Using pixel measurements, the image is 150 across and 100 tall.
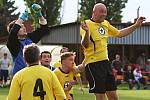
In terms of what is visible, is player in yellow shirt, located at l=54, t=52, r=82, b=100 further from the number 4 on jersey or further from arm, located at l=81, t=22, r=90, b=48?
the number 4 on jersey

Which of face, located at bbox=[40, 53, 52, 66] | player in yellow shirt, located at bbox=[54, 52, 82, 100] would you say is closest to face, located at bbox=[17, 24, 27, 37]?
face, located at bbox=[40, 53, 52, 66]

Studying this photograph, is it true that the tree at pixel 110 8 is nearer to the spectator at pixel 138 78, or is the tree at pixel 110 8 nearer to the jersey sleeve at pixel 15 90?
the spectator at pixel 138 78

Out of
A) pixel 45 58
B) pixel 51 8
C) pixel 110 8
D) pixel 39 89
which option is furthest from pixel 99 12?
pixel 110 8

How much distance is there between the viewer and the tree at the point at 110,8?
5588 centimetres

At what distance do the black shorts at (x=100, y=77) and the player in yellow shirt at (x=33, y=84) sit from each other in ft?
7.06

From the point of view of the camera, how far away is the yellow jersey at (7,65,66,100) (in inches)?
256

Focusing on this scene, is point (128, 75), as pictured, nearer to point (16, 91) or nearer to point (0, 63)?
point (0, 63)

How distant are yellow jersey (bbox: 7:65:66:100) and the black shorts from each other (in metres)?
Answer: 2.16

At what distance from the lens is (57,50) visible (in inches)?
1232

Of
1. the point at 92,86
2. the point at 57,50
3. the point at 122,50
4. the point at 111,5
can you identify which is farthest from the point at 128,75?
the point at 111,5

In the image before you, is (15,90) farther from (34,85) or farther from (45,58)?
(45,58)

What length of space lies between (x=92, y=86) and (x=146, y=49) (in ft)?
94.1

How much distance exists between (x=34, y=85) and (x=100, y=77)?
2368 mm

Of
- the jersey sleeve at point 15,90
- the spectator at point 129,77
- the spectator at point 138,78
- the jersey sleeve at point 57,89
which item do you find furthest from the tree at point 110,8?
the jersey sleeve at point 15,90
